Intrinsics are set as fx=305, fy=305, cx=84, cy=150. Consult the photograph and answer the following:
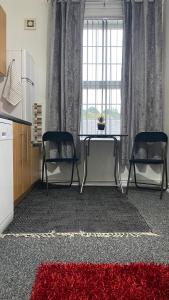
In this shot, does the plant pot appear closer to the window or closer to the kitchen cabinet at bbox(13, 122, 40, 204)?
the window

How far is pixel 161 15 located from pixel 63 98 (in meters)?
1.64

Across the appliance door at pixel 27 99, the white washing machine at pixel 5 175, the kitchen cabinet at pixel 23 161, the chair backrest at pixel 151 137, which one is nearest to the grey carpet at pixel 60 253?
the white washing machine at pixel 5 175

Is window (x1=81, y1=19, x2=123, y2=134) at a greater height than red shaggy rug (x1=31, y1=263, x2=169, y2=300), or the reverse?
window (x1=81, y1=19, x2=123, y2=134)

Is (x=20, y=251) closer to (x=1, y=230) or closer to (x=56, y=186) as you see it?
(x=1, y=230)

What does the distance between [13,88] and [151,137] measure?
174cm

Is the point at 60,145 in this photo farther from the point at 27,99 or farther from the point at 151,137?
the point at 151,137

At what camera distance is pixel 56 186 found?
3973mm

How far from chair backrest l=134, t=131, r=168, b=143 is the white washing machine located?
1.92 metres

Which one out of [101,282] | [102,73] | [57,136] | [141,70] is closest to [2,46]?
[57,136]

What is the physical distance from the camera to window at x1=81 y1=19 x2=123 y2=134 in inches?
161

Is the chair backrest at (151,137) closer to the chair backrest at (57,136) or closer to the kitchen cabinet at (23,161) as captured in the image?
the chair backrest at (57,136)

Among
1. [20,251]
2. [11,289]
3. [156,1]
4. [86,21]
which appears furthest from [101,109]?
[11,289]

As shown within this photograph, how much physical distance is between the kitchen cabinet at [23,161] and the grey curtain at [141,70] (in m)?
1.20

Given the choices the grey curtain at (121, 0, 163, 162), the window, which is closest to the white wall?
the window
